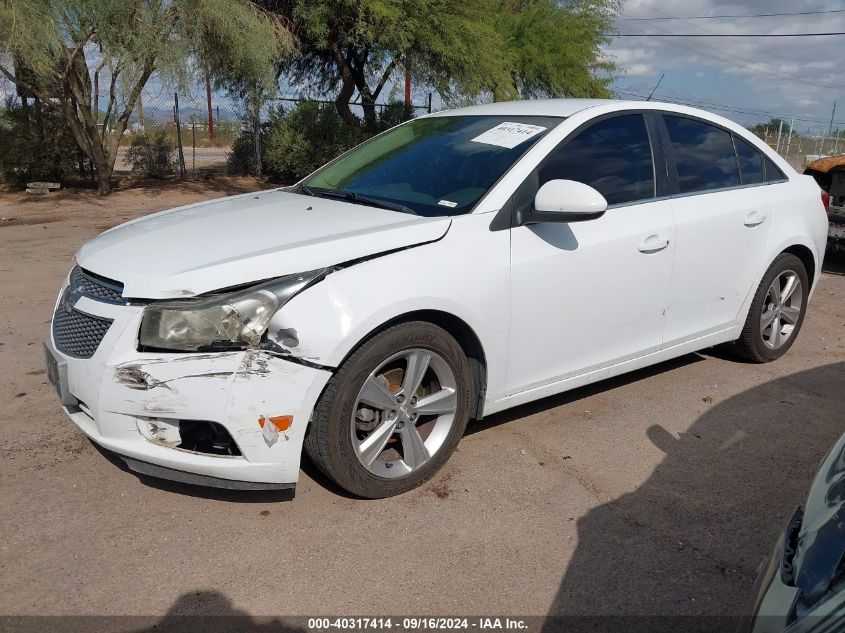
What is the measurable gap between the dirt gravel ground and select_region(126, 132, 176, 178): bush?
1534 cm

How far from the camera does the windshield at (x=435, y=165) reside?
147 inches

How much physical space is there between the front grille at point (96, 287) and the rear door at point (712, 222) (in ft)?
9.56

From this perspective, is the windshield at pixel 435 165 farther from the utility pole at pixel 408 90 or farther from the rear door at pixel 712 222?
the utility pole at pixel 408 90

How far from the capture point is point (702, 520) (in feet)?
10.8

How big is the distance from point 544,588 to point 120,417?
69.6 inches

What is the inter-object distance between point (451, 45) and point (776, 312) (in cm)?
1373

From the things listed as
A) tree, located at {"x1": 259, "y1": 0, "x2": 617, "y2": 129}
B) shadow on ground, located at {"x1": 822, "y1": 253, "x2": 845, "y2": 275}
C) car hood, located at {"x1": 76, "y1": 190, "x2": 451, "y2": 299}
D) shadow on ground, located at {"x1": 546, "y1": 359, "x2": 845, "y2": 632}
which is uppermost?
tree, located at {"x1": 259, "y1": 0, "x2": 617, "y2": 129}

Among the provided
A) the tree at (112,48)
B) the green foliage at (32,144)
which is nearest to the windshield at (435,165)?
the tree at (112,48)

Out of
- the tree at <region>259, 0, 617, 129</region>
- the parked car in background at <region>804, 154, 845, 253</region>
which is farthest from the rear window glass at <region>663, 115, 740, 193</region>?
the tree at <region>259, 0, 617, 129</region>

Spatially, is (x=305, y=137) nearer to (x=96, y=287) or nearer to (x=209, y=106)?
(x=209, y=106)

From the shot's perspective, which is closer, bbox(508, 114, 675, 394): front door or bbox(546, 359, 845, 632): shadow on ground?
bbox(546, 359, 845, 632): shadow on ground

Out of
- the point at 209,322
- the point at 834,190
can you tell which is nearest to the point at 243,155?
the point at 834,190

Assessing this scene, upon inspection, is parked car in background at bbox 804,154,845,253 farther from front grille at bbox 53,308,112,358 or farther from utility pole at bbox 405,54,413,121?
utility pole at bbox 405,54,413,121

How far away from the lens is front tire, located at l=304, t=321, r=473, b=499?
3.06 m
